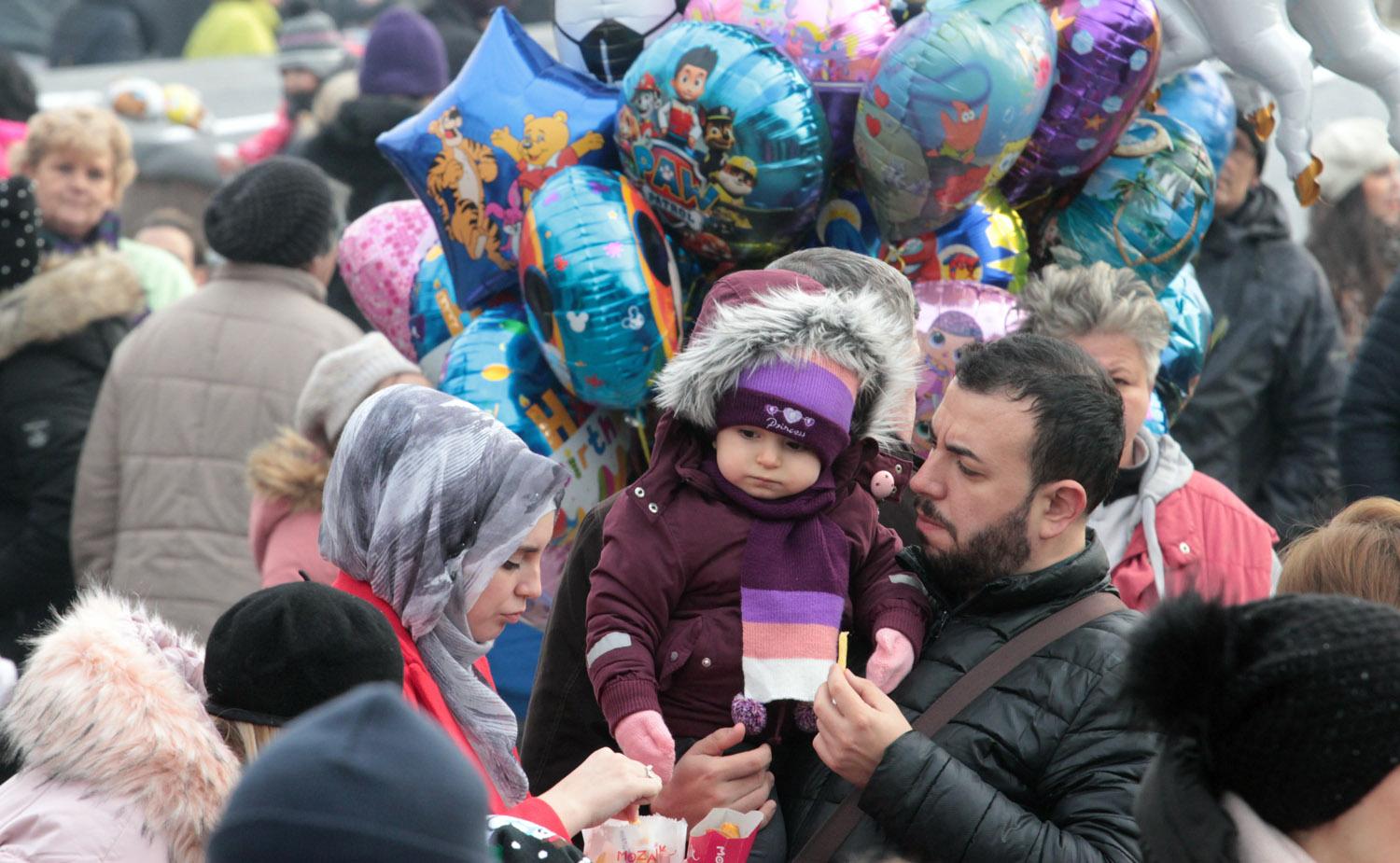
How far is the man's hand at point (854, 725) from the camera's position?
89.8 inches

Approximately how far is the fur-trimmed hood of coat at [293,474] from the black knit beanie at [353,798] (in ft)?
8.11

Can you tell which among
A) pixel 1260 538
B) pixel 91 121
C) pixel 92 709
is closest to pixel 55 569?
pixel 91 121

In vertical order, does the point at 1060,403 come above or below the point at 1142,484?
above

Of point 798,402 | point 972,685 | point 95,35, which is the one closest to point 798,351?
point 798,402

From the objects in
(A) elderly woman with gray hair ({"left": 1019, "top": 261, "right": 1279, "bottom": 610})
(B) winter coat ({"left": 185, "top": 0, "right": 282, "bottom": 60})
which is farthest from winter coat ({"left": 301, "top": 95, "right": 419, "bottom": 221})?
(B) winter coat ({"left": 185, "top": 0, "right": 282, "bottom": 60})

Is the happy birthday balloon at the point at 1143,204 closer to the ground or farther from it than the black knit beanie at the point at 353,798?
closer to the ground

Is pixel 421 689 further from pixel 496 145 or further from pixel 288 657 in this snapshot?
pixel 496 145

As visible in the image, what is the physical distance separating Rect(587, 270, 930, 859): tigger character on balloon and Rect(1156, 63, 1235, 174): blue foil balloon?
1362 millimetres

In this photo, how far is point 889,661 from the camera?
244 centimetres

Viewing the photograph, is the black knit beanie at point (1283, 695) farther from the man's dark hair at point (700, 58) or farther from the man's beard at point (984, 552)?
the man's dark hair at point (700, 58)

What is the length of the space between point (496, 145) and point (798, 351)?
3.81 ft

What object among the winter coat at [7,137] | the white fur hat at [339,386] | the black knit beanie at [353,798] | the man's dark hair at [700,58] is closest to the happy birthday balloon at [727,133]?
the man's dark hair at [700,58]

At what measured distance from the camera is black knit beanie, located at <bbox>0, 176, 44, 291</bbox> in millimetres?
4836

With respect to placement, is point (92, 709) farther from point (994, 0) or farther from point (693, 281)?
point (994, 0)
